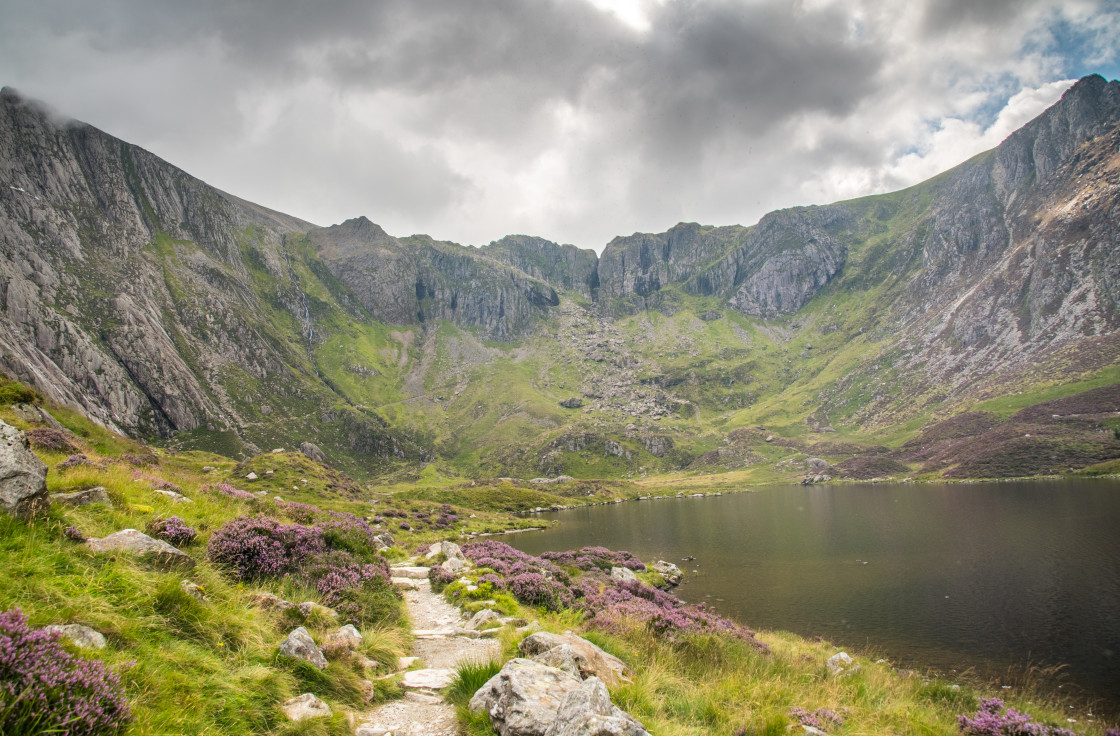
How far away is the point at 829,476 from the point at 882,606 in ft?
516

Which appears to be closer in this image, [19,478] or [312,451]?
[19,478]

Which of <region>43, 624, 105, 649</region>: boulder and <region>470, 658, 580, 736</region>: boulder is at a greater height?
<region>43, 624, 105, 649</region>: boulder

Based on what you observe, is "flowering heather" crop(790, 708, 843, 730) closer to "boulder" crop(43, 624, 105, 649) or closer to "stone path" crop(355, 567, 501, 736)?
"stone path" crop(355, 567, 501, 736)

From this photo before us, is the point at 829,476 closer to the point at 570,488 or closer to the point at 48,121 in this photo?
the point at 570,488

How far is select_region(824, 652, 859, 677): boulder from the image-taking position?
52.6 ft

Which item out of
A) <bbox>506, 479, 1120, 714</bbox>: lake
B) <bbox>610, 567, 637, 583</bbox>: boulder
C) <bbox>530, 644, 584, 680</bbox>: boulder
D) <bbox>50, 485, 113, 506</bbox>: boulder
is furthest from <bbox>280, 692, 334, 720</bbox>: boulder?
<bbox>610, 567, 637, 583</bbox>: boulder

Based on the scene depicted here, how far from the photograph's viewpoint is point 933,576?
36.8 m

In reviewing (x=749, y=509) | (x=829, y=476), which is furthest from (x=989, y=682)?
(x=829, y=476)

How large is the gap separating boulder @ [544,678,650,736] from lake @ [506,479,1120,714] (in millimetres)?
24630

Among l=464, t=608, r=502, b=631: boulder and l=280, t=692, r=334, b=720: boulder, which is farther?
l=464, t=608, r=502, b=631: boulder

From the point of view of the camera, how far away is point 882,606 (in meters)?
30.8

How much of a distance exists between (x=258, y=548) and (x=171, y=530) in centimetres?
203

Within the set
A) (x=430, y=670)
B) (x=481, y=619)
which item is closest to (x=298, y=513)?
(x=481, y=619)

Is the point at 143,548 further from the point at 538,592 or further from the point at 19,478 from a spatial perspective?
the point at 538,592
